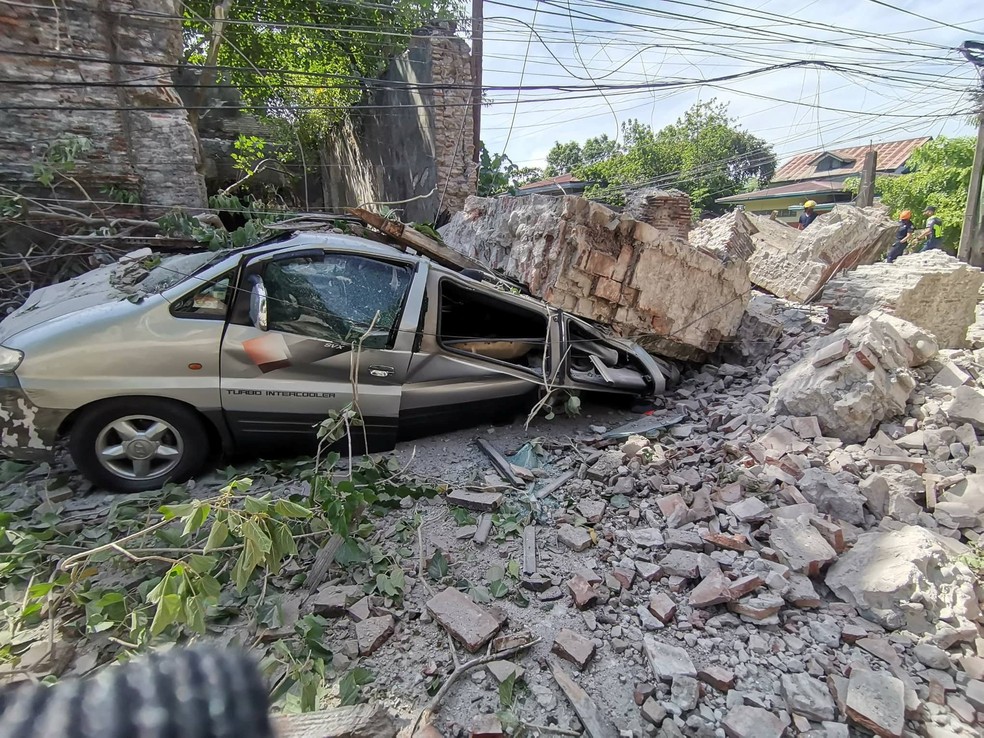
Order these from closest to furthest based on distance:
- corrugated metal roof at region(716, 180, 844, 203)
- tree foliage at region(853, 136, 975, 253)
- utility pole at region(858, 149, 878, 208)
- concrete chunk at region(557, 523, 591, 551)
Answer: concrete chunk at region(557, 523, 591, 551)
utility pole at region(858, 149, 878, 208)
tree foliage at region(853, 136, 975, 253)
corrugated metal roof at region(716, 180, 844, 203)

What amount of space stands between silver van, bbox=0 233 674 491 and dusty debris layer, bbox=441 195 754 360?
2.54 feet

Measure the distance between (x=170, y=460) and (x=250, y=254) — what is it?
145 centimetres

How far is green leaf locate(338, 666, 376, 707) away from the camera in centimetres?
193

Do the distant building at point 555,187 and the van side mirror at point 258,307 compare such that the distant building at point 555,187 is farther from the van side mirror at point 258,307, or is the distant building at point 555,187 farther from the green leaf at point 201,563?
Answer: the green leaf at point 201,563

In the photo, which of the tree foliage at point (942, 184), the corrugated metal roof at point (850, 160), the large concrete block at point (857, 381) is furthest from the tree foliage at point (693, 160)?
the large concrete block at point (857, 381)

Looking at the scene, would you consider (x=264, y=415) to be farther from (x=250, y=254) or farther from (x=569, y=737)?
(x=569, y=737)

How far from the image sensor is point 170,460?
3.30 m

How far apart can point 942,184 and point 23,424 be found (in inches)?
822

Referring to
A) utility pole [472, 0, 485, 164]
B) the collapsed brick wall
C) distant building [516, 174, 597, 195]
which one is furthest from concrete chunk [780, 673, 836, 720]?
utility pole [472, 0, 485, 164]

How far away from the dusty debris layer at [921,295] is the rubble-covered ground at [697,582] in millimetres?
1158

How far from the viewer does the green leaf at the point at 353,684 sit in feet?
6.35

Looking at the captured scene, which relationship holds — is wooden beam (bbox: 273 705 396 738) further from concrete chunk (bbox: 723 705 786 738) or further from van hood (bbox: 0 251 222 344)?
van hood (bbox: 0 251 222 344)

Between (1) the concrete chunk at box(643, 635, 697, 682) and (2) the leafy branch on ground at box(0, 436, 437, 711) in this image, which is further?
(1) the concrete chunk at box(643, 635, 697, 682)

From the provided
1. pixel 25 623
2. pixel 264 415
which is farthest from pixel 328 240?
pixel 25 623
